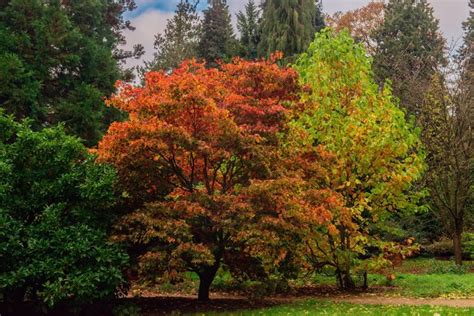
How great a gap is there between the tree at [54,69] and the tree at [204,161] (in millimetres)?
11304

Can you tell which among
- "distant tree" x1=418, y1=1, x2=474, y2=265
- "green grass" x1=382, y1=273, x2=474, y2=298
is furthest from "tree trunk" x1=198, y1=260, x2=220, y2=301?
"distant tree" x1=418, y1=1, x2=474, y2=265

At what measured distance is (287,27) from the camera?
35.5m

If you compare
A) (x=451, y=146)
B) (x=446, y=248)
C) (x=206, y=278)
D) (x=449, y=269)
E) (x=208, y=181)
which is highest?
(x=451, y=146)

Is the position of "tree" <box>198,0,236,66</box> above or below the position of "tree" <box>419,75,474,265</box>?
above

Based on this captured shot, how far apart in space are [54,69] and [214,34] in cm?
2130

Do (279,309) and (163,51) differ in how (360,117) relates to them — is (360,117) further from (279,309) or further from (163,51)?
(163,51)

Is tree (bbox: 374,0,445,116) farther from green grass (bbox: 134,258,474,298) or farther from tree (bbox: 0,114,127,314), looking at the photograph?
tree (bbox: 0,114,127,314)

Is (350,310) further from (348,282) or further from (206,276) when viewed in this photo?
(348,282)

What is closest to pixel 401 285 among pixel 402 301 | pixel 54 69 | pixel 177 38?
pixel 402 301

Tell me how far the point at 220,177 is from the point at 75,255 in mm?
3806

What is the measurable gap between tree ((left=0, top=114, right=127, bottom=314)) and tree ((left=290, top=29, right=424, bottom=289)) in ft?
18.1

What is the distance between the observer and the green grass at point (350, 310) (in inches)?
371

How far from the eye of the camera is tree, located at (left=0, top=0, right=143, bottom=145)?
2080cm

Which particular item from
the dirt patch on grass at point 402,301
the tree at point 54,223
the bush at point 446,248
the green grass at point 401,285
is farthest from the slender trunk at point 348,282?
the bush at point 446,248
